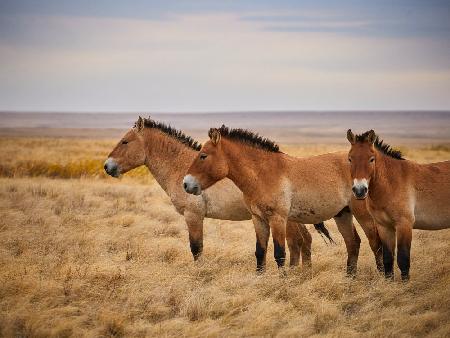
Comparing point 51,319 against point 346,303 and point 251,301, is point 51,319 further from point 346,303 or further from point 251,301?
point 346,303

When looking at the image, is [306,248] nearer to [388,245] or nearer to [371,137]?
[388,245]

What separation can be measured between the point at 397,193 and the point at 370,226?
0.93 meters

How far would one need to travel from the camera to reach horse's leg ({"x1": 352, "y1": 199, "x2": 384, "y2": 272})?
7.86 meters

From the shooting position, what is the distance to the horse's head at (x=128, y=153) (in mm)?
8805

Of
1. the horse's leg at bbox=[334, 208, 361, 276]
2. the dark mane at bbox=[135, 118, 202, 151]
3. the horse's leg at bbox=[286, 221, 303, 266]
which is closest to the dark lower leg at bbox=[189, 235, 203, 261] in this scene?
the horse's leg at bbox=[286, 221, 303, 266]

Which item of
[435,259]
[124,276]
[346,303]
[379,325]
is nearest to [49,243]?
[124,276]

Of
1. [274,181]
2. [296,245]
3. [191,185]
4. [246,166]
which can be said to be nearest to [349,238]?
[296,245]

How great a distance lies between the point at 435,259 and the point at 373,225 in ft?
5.35

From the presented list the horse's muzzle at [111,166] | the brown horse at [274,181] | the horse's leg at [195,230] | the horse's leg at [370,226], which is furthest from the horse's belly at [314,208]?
the horse's muzzle at [111,166]

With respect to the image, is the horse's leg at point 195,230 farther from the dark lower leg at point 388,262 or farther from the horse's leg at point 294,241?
the dark lower leg at point 388,262

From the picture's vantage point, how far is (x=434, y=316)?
596cm

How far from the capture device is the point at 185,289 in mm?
6809

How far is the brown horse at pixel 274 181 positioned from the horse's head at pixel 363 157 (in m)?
0.80

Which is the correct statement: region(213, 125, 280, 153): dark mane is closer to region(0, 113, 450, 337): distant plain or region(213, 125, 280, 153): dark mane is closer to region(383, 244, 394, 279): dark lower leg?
region(0, 113, 450, 337): distant plain
